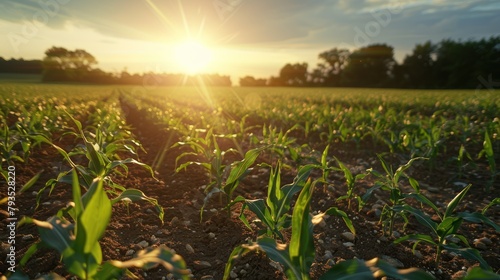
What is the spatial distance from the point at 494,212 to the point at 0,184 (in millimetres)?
5709

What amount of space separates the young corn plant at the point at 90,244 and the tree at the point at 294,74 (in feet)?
222

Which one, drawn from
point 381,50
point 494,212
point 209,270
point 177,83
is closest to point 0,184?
point 209,270

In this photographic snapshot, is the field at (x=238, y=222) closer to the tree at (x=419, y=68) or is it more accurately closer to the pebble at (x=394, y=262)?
the pebble at (x=394, y=262)

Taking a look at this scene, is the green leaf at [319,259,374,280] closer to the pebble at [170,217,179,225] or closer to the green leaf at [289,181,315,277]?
the green leaf at [289,181,315,277]

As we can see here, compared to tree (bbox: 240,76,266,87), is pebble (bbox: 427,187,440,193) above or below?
above

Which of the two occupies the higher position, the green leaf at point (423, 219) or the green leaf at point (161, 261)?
the green leaf at point (161, 261)

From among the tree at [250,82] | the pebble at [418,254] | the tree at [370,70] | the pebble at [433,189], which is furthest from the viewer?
the tree at [250,82]

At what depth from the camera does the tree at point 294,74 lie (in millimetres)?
68750

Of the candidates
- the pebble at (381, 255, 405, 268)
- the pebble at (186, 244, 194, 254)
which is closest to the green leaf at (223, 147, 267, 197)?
the pebble at (186, 244, 194, 254)

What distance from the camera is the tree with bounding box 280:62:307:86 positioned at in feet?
226

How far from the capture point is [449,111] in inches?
473

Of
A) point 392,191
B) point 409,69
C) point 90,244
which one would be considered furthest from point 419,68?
point 90,244

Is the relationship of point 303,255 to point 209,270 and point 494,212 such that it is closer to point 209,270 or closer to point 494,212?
point 209,270

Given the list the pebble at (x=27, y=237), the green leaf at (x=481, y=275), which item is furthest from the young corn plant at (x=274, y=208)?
the pebble at (x=27, y=237)
